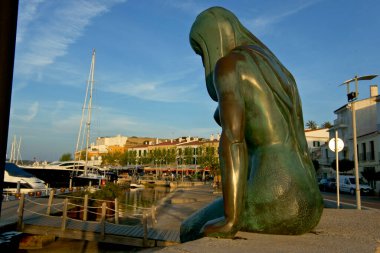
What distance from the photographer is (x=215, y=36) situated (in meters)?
3.63

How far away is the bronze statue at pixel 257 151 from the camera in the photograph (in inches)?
115

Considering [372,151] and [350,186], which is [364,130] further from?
[350,186]

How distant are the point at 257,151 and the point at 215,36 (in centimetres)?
119

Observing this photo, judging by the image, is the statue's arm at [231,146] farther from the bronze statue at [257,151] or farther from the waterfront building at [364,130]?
the waterfront building at [364,130]

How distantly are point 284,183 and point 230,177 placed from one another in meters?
0.50

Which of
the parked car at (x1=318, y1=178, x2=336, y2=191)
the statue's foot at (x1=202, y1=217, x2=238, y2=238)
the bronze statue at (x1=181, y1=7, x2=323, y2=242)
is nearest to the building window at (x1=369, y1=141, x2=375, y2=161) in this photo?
the parked car at (x1=318, y1=178, x2=336, y2=191)

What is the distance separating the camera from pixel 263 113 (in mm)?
3252

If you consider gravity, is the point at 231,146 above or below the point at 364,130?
below

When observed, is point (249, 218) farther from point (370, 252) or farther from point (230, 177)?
point (370, 252)

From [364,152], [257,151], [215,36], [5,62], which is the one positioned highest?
[364,152]

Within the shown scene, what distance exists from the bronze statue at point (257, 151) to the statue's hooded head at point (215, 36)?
0.03 ft

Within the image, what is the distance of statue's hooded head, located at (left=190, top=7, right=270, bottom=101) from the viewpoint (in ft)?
11.9

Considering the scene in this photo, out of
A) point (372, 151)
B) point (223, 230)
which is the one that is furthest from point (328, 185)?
point (223, 230)

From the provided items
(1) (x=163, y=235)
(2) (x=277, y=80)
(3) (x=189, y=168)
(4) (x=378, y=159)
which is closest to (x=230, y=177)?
(2) (x=277, y=80)
